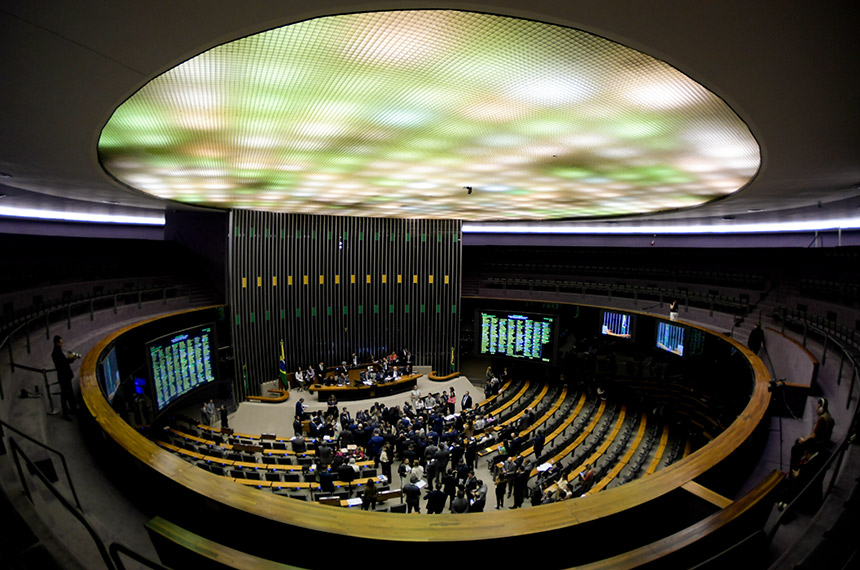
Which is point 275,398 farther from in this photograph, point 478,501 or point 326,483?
point 478,501

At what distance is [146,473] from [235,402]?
1103 centimetres

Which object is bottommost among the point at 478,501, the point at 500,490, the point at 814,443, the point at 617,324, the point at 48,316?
the point at 500,490

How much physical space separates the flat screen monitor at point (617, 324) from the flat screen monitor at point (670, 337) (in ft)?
3.00

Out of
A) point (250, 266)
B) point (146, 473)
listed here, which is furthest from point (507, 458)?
point (250, 266)

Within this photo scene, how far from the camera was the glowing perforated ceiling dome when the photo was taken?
284cm

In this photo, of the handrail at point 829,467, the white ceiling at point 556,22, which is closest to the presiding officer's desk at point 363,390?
the white ceiling at point 556,22

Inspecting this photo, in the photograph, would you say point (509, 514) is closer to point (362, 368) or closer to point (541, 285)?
point (362, 368)

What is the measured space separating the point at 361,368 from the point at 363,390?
5.22 ft

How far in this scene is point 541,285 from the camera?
55.2ft

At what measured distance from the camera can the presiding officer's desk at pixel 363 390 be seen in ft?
44.7

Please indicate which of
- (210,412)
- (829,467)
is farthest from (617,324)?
(210,412)

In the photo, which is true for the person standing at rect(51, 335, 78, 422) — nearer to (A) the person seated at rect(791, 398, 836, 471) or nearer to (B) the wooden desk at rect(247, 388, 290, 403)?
(A) the person seated at rect(791, 398, 836, 471)

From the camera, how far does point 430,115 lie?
4340 millimetres

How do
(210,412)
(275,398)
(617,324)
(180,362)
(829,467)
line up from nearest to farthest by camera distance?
1. (829,467)
2. (180,362)
3. (210,412)
4. (275,398)
5. (617,324)
